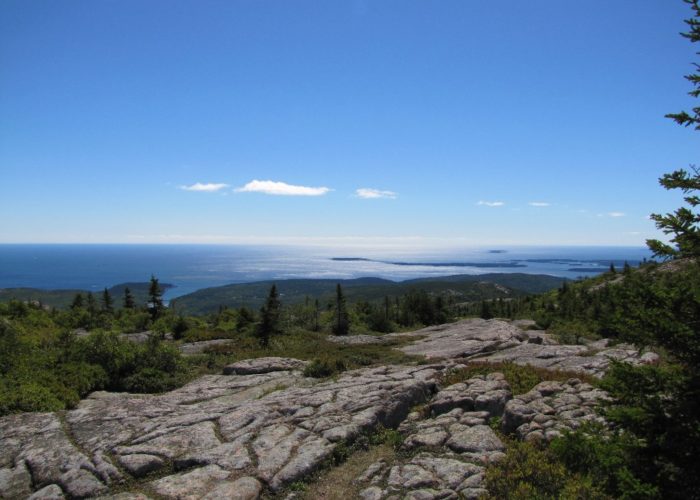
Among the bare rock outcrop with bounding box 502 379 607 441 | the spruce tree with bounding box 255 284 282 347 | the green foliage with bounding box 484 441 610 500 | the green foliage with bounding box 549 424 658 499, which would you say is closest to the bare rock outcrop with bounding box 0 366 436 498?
the bare rock outcrop with bounding box 502 379 607 441

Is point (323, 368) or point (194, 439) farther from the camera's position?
point (323, 368)

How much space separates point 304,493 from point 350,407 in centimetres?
417

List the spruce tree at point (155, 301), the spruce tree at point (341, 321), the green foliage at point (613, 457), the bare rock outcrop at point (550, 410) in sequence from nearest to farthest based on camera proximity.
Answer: the green foliage at point (613, 457) → the bare rock outcrop at point (550, 410) → the spruce tree at point (155, 301) → the spruce tree at point (341, 321)

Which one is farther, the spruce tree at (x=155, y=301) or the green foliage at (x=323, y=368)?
the spruce tree at (x=155, y=301)

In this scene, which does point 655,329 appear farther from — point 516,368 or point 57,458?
point 57,458

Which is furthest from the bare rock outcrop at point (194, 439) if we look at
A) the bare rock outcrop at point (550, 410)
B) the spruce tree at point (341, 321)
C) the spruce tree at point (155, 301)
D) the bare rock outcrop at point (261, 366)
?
the spruce tree at point (155, 301)

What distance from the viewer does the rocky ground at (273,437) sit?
866 centimetres

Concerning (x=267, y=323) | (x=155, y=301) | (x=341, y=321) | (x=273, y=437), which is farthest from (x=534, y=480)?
(x=155, y=301)

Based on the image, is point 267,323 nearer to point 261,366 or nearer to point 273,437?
point 261,366

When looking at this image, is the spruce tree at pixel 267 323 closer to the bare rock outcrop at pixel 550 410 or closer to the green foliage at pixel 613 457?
the bare rock outcrop at pixel 550 410

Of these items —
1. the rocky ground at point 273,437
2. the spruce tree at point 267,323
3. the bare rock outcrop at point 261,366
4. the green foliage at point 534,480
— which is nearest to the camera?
the green foliage at point 534,480

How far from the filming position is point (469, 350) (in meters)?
25.5

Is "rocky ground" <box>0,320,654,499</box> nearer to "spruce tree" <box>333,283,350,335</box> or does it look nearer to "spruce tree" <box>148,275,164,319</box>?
"spruce tree" <box>333,283,350,335</box>

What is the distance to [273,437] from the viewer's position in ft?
35.2
